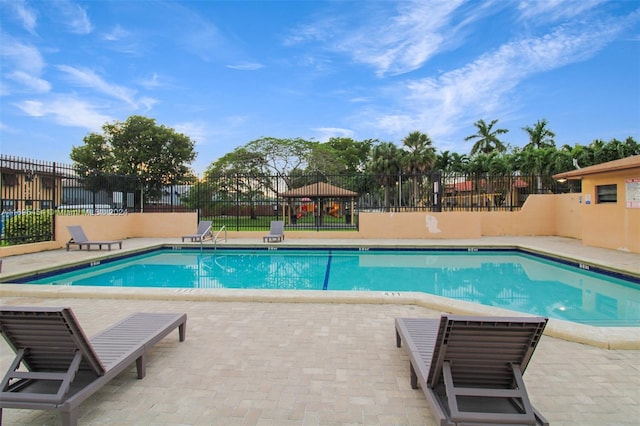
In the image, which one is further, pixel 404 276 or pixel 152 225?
pixel 152 225

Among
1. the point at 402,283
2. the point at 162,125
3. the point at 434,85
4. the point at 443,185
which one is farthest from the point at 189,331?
the point at 162,125

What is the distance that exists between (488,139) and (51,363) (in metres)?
51.6

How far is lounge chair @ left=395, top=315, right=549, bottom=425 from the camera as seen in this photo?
208 cm

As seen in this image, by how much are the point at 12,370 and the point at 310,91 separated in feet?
68.8

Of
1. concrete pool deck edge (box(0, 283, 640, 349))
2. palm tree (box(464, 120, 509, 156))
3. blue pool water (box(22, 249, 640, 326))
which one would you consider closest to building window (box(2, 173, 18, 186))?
blue pool water (box(22, 249, 640, 326))

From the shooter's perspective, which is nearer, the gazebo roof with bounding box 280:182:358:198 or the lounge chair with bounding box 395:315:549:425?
the lounge chair with bounding box 395:315:549:425

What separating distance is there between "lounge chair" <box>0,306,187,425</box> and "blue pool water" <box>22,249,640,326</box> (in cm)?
565

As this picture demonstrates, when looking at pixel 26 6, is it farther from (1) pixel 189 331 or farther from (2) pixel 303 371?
(2) pixel 303 371

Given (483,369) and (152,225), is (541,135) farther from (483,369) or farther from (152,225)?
(483,369)

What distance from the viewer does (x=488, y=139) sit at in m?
46.5

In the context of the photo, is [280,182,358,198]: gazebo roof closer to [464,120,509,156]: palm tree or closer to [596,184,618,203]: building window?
[596,184,618,203]: building window

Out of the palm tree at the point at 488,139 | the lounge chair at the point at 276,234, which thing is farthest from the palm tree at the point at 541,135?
the lounge chair at the point at 276,234

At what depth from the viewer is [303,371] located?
3094 millimetres

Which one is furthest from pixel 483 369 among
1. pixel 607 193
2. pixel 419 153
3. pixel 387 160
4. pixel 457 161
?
pixel 457 161
